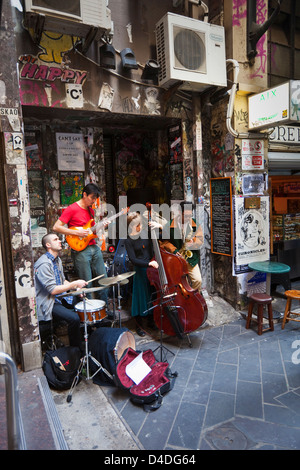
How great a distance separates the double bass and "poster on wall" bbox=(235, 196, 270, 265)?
177 centimetres

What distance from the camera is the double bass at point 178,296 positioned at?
407 centimetres

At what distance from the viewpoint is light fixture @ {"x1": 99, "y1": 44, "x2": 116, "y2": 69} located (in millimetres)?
4520

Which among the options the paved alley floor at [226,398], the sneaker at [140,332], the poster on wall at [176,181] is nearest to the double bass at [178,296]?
the paved alley floor at [226,398]

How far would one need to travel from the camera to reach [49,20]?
12.5 feet

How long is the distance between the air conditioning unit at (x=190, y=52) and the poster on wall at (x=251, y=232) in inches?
79.3

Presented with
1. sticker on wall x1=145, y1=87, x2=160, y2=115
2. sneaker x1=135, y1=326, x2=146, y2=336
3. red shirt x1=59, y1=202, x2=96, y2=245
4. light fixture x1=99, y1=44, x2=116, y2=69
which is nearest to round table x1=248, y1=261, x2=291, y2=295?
sneaker x1=135, y1=326, x2=146, y2=336

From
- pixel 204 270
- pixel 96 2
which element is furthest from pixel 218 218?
pixel 96 2

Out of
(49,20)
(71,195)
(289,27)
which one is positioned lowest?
(71,195)

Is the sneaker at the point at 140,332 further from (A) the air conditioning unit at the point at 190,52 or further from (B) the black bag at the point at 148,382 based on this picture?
(A) the air conditioning unit at the point at 190,52

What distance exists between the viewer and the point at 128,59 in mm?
4707

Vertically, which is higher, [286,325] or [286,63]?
[286,63]

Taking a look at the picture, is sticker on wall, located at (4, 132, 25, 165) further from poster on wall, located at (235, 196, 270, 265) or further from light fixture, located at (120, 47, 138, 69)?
poster on wall, located at (235, 196, 270, 265)
